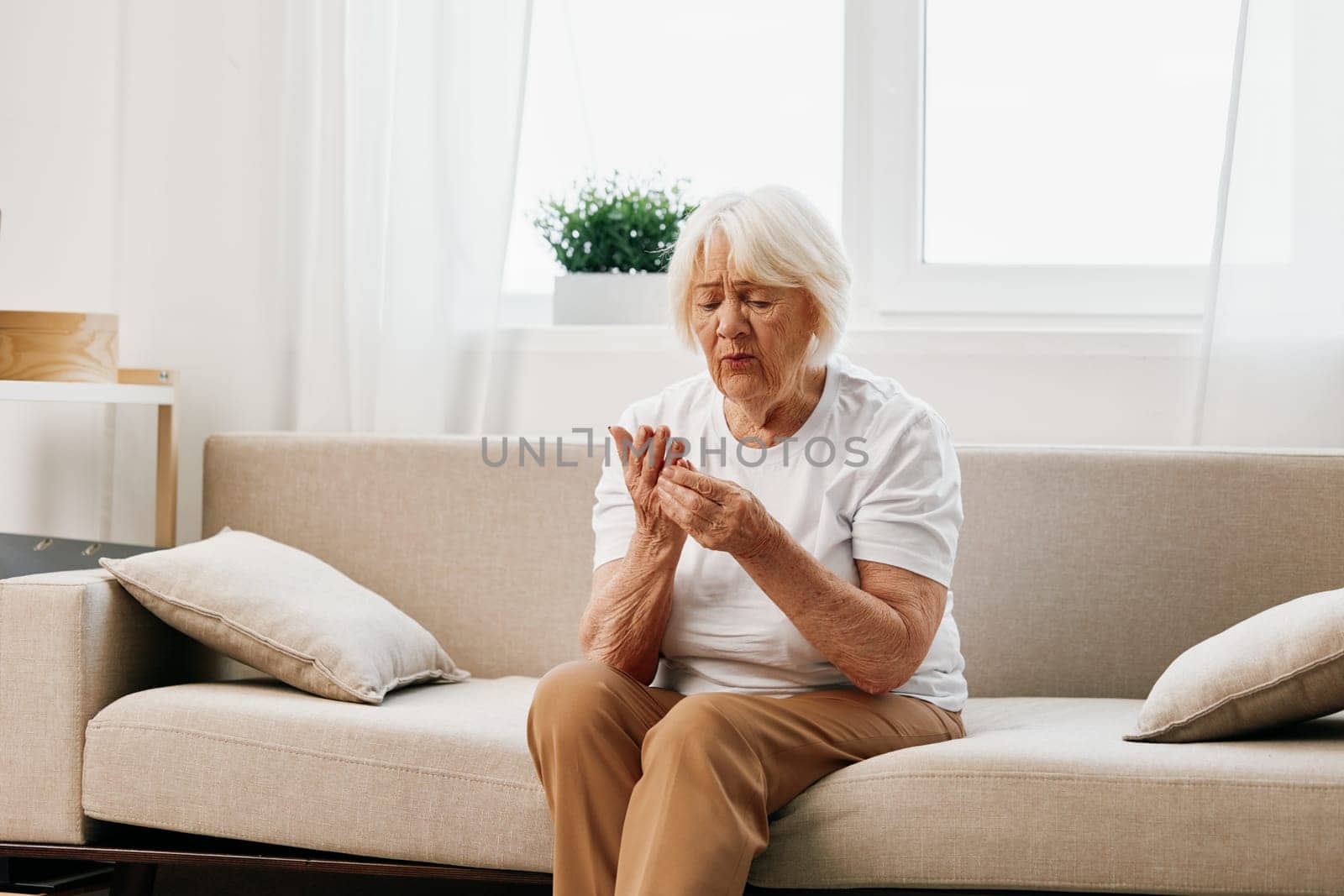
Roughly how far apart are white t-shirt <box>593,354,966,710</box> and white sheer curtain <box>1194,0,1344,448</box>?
2.73 ft

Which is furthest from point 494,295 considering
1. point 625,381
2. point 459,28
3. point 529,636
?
point 529,636

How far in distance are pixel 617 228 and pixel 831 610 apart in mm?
1314

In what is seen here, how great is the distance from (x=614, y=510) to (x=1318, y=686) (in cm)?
93

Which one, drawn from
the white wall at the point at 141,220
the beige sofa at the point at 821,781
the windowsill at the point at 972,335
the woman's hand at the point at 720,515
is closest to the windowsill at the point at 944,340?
the windowsill at the point at 972,335

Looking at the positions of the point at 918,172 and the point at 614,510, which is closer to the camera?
the point at 614,510

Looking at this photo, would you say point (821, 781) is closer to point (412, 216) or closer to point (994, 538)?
point (994, 538)

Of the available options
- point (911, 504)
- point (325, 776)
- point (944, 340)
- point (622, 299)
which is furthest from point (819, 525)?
point (622, 299)

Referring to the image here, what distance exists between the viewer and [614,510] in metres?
1.85

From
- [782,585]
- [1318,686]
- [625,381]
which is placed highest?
[625,381]

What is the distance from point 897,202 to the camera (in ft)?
8.90

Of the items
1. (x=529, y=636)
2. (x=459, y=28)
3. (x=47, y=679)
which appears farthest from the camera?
(x=459, y=28)

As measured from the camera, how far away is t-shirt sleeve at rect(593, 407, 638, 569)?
5.96ft

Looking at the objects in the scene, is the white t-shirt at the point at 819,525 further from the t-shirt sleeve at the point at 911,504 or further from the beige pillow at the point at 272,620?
the beige pillow at the point at 272,620

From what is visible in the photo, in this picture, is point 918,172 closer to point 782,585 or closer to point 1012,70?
point 1012,70
